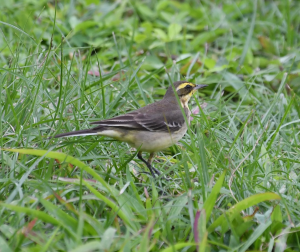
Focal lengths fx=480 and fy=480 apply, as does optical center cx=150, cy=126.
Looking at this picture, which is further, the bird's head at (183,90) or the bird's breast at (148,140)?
the bird's head at (183,90)

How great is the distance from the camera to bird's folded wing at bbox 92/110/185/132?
502 centimetres

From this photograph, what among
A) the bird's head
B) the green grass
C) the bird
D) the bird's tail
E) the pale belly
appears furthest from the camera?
the bird's head

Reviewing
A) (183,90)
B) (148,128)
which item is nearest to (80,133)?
(148,128)

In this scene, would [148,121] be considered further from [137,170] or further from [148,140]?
[137,170]

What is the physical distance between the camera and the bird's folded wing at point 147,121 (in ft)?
16.5

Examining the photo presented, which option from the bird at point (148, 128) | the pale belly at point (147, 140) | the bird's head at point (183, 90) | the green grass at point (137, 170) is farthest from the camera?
the bird's head at point (183, 90)

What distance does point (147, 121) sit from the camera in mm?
5363

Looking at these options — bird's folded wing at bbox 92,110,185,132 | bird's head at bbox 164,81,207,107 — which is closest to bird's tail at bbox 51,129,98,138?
bird's folded wing at bbox 92,110,185,132

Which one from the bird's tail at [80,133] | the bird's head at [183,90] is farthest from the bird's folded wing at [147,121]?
the bird's head at [183,90]

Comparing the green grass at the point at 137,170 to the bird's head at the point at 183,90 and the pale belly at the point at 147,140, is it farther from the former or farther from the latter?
the bird's head at the point at 183,90

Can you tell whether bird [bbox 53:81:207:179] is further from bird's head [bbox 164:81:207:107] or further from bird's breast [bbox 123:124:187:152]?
bird's head [bbox 164:81:207:107]

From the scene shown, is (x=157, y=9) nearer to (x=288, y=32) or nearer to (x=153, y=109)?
(x=288, y=32)

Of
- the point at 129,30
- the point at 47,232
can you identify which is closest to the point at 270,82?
the point at 129,30

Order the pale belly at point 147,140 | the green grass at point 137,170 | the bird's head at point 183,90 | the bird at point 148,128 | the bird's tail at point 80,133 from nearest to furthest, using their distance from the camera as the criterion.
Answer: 1. the green grass at point 137,170
2. the bird's tail at point 80,133
3. the bird at point 148,128
4. the pale belly at point 147,140
5. the bird's head at point 183,90
